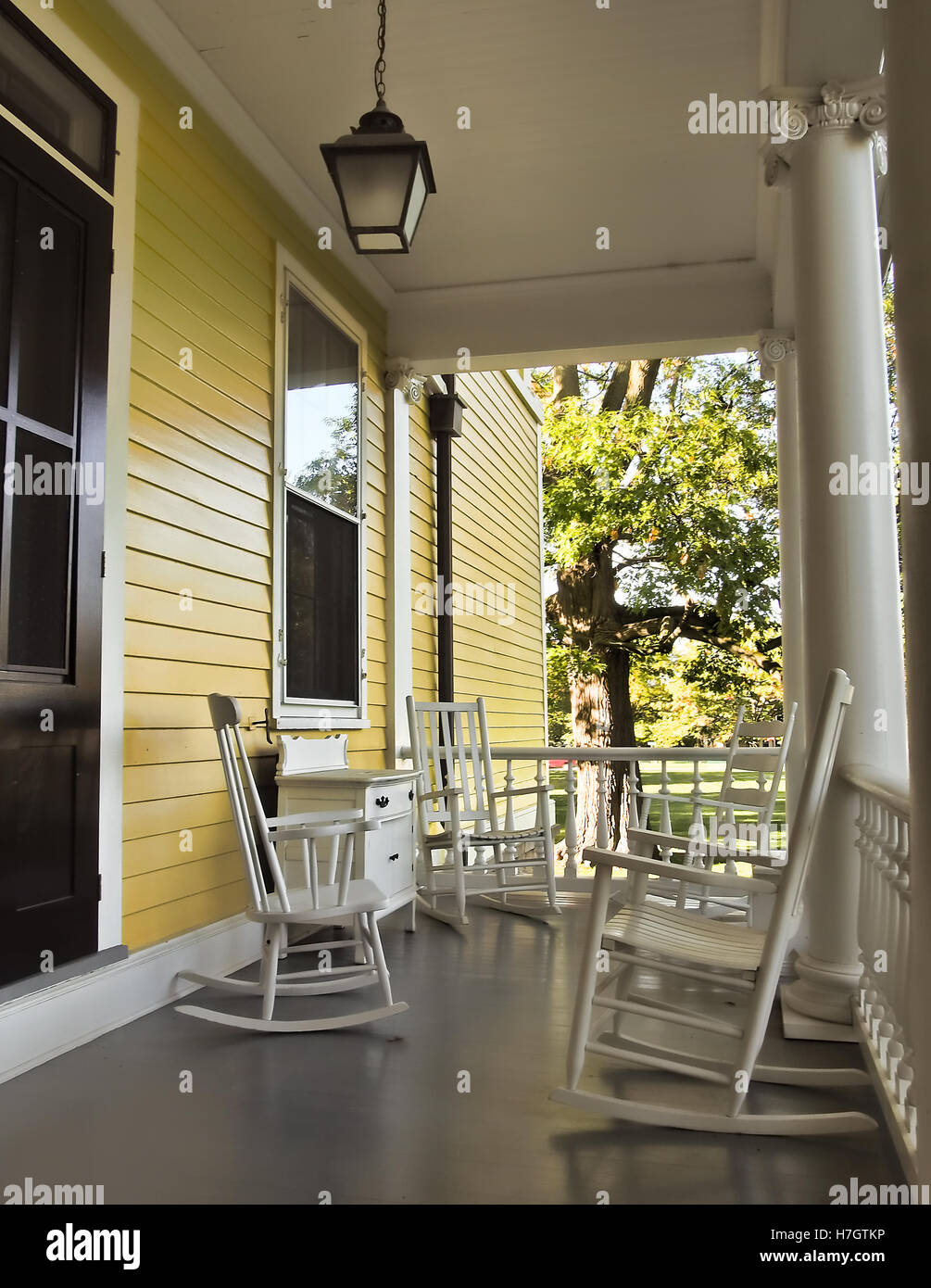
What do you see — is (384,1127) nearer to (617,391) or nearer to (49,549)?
(49,549)

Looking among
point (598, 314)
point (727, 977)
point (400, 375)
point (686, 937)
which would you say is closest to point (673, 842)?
point (686, 937)

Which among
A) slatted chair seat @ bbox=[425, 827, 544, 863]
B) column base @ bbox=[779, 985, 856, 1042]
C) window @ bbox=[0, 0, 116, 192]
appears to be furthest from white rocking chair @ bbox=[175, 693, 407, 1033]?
window @ bbox=[0, 0, 116, 192]

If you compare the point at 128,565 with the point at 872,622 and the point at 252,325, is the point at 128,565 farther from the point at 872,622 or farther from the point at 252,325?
the point at 872,622

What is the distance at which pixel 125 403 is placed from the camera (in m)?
2.96

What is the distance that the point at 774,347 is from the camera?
4.72m

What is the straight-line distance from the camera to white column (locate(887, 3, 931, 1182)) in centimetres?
132

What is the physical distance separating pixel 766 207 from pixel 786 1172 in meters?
3.91

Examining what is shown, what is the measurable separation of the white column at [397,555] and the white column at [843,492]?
274 centimetres

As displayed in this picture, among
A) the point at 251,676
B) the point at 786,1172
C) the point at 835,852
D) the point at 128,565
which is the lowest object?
the point at 786,1172

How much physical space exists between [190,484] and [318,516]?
113 cm

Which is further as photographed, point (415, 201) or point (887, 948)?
point (415, 201)

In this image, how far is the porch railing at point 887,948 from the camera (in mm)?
1965

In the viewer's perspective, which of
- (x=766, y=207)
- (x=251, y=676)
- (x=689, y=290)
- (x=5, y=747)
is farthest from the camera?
(x=689, y=290)

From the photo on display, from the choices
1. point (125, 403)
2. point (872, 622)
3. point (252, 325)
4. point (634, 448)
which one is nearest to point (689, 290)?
point (252, 325)
